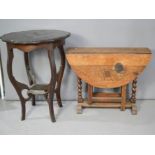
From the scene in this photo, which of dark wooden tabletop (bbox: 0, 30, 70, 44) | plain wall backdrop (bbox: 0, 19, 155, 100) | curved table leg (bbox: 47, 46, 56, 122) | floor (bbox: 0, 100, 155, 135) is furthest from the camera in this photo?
plain wall backdrop (bbox: 0, 19, 155, 100)

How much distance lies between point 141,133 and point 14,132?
1254mm

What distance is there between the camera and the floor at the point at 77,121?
8.00ft

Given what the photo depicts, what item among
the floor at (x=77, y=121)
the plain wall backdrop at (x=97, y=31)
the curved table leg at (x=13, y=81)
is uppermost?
the plain wall backdrop at (x=97, y=31)

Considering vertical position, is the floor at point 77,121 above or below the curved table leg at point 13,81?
below

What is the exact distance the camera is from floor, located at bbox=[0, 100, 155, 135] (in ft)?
8.00

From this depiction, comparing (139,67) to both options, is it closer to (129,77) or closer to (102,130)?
(129,77)

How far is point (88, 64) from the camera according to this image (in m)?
2.52

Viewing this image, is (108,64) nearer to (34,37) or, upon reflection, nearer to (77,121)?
(77,121)

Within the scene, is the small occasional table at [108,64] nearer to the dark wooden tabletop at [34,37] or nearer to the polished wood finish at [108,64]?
the polished wood finish at [108,64]

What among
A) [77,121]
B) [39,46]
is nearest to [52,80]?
[39,46]

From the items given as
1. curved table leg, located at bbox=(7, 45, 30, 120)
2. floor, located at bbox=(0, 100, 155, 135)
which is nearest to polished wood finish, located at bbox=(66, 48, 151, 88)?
floor, located at bbox=(0, 100, 155, 135)

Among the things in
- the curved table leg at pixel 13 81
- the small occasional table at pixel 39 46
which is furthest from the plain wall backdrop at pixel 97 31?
the curved table leg at pixel 13 81

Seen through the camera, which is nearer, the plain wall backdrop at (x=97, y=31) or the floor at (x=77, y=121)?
the floor at (x=77, y=121)

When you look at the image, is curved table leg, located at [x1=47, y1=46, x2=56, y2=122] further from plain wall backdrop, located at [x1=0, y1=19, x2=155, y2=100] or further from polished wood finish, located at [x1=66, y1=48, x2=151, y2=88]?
plain wall backdrop, located at [x1=0, y1=19, x2=155, y2=100]
